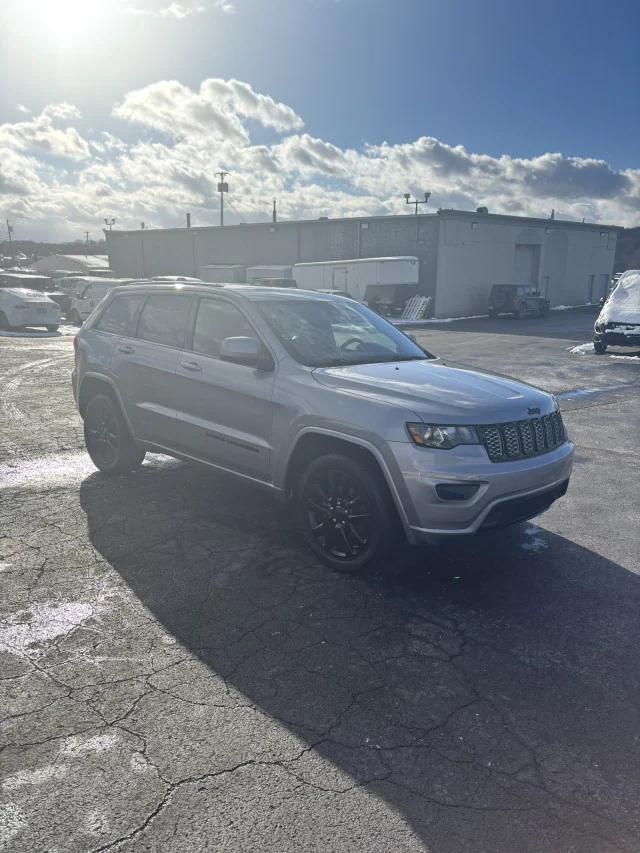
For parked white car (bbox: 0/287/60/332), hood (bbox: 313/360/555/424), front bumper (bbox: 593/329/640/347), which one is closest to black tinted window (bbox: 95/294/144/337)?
hood (bbox: 313/360/555/424)

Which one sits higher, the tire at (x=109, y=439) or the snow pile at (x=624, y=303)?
the snow pile at (x=624, y=303)

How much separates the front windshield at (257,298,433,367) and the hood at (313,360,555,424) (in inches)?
8.9

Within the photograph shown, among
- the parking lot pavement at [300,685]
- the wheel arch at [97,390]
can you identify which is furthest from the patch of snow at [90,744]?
the wheel arch at [97,390]

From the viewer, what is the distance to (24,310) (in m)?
21.0

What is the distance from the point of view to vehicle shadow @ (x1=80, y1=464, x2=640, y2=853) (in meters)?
2.40

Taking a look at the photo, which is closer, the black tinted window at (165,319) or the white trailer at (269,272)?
the black tinted window at (165,319)

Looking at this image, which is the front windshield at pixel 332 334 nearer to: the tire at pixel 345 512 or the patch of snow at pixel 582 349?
the tire at pixel 345 512

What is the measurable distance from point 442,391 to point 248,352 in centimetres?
134

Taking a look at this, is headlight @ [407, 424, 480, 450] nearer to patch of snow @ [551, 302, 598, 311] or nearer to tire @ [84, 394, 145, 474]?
tire @ [84, 394, 145, 474]

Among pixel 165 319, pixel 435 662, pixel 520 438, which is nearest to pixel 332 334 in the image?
pixel 165 319

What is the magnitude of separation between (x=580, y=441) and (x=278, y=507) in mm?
4445

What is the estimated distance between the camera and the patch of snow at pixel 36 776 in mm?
2396

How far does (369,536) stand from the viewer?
4023mm

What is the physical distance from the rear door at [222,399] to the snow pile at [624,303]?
14.7m
